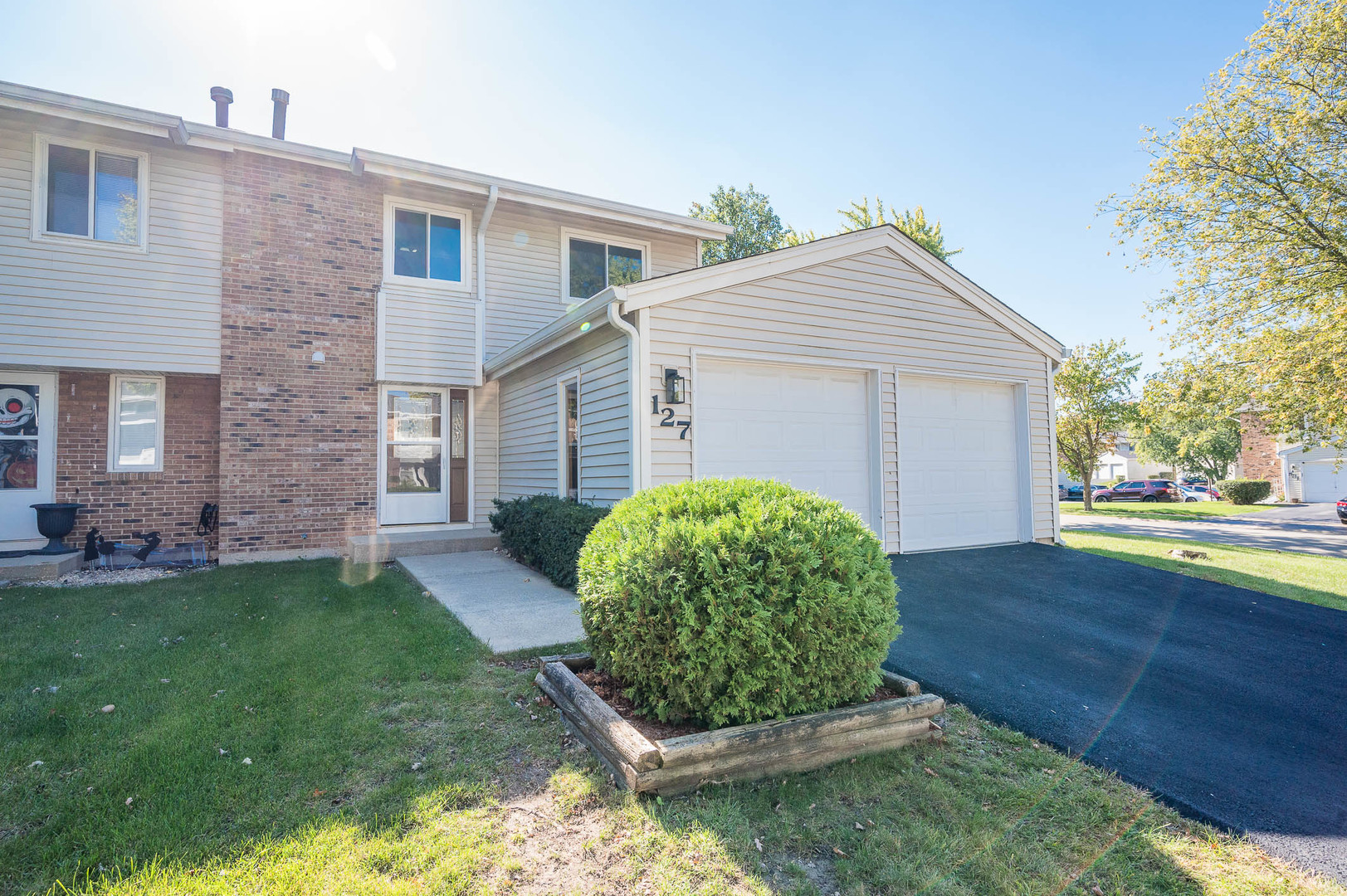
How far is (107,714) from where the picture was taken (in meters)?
3.46

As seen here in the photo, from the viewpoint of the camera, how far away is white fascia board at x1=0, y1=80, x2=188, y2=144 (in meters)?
7.30

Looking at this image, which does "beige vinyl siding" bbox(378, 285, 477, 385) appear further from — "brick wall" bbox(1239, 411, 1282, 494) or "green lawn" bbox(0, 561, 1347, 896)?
"brick wall" bbox(1239, 411, 1282, 494)

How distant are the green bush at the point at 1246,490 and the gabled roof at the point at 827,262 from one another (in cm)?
2953

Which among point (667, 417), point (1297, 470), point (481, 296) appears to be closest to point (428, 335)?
point (481, 296)

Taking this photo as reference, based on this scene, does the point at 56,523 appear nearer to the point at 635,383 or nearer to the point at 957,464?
the point at 635,383

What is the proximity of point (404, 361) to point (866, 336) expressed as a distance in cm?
650

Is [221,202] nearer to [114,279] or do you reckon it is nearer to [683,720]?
[114,279]

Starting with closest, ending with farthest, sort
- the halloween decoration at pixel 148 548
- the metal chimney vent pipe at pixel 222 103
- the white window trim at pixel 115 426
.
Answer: the halloween decoration at pixel 148 548, the white window trim at pixel 115 426, the metal chimney vent pipe at pixel 222 103

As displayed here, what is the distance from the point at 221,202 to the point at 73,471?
13.3ft

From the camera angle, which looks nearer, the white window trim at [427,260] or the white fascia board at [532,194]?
the white fascia board at [532,194]

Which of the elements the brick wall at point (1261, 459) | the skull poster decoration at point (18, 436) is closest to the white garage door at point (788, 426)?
the skull poster decoration at point (18, 436)

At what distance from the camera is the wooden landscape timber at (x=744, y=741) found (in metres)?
2.69

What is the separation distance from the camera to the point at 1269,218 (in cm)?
1181

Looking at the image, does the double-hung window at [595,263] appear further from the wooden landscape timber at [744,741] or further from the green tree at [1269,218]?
the green tree at [1269,218]
